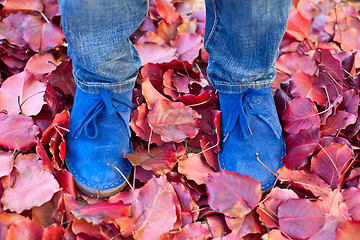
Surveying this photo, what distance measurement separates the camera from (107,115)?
79cm

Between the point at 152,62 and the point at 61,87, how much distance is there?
28cm

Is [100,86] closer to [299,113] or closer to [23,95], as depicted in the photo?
[23,95]

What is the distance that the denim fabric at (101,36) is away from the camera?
0.56 metres

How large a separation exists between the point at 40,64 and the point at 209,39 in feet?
1.87

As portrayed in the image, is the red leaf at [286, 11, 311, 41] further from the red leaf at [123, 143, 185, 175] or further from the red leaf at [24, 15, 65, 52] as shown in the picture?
the red leaf at [24, 15, 65, 52]

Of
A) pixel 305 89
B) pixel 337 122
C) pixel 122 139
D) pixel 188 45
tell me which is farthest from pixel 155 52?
pixel 337 122

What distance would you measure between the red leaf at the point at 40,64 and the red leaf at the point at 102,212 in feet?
1.79

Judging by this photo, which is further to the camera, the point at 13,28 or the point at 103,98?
the point at 13,28

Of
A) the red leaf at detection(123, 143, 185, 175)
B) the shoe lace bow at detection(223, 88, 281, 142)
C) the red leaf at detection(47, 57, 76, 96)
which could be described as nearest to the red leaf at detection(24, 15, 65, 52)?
the red leaf at detection(47, 57, 76, 96)

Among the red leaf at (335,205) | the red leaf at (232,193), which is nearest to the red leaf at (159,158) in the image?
the red leaf at (232,193)

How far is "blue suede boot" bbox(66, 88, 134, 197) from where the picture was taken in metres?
0.74

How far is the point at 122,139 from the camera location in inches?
31.0

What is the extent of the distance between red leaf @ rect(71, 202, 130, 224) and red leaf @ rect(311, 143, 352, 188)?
434mm

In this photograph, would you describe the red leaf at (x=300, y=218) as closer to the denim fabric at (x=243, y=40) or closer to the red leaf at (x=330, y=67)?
the denim fabric at (x=243, y=40)
